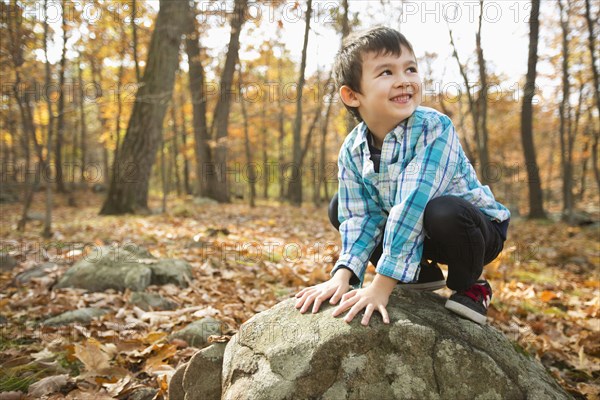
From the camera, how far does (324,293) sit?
5.88ft

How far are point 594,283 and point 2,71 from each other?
8.42m

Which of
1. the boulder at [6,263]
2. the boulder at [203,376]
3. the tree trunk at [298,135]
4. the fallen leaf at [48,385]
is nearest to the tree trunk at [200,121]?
the tree trunk at [298,135]

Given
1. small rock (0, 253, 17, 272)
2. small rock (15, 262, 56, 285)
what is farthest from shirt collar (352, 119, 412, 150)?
small rock (0, 253, 17, 272)

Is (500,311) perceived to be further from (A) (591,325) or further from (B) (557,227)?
(B) (557,227)

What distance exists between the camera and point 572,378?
7.69ft

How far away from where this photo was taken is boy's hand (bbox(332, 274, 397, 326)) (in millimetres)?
1615

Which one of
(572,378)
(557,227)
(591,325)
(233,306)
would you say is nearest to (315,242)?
(233,306)

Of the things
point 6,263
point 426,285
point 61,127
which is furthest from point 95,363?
point 61,127

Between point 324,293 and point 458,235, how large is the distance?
63cm

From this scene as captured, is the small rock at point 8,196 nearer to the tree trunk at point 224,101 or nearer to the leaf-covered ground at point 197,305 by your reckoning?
the tree trunk at point 224,101

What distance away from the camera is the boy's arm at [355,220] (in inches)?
78.2

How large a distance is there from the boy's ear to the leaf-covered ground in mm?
1392

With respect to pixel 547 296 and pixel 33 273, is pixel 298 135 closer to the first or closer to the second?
pixel 33 273

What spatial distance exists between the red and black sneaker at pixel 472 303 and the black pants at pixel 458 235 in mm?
50
